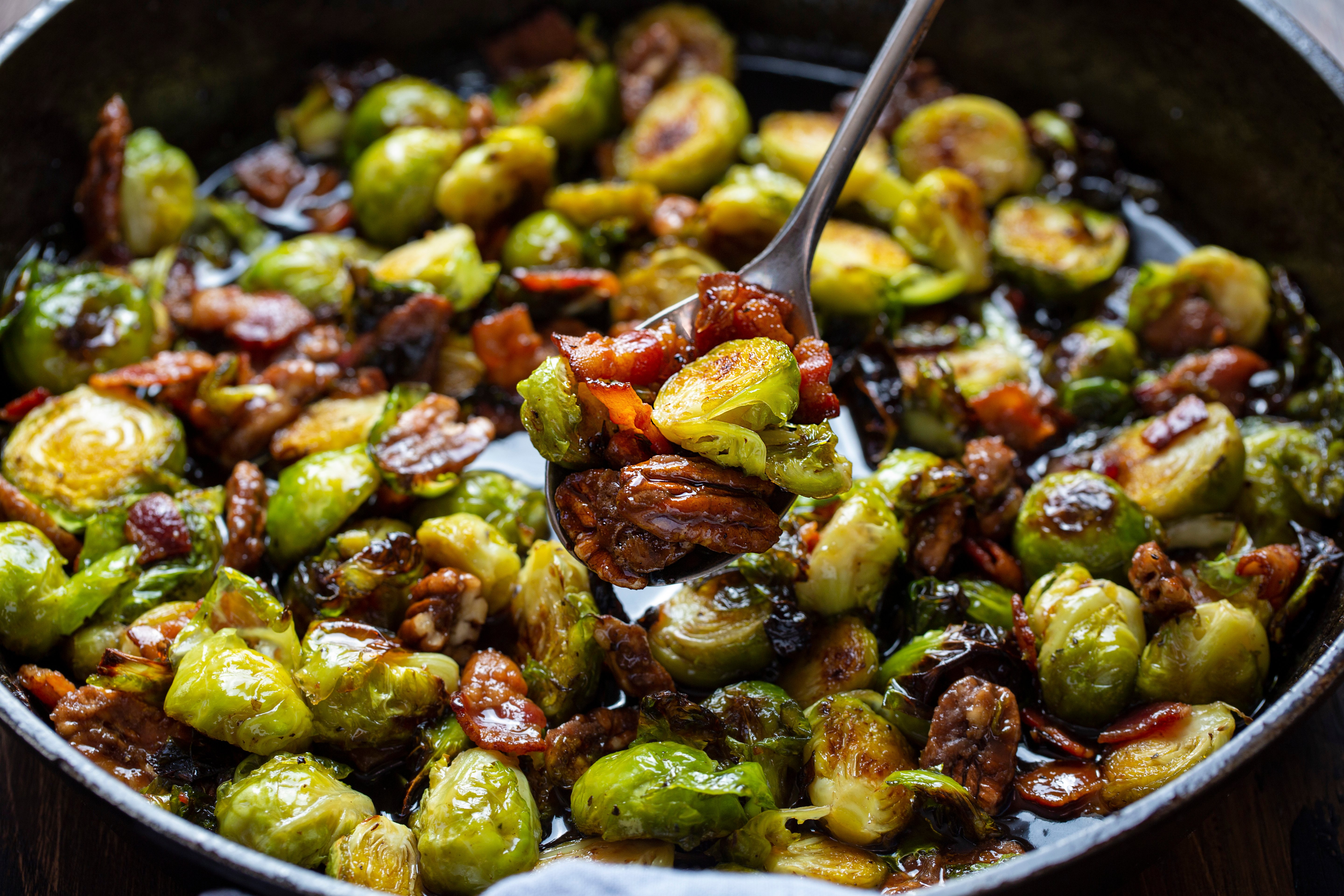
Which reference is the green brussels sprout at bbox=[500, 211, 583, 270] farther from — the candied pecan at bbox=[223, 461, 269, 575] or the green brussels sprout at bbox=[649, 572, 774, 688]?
the green brussels sprout at bbox=[649, 572, 774, 688]

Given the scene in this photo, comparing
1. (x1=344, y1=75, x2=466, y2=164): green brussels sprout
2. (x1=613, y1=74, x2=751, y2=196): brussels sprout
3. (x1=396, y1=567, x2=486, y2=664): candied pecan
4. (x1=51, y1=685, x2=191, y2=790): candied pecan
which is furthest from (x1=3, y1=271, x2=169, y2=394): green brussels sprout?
(x1=613, y1=74, x2=751, y2=196): brussels sprout

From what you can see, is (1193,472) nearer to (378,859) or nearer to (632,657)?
(632,657)

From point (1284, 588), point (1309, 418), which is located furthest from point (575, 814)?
point (1309, 418)

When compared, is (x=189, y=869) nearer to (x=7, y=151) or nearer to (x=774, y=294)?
(x=774, y=294)

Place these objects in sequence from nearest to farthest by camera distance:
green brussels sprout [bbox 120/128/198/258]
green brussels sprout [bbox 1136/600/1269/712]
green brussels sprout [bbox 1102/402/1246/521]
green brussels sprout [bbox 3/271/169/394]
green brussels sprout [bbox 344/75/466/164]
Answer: green brussels sprout [bbox 1136/600/1269/712] → green brussels sprout [bbox 1102/402/1246/521] → green brussels sprout [bbox 3/271/169/394] → green brussels sprout [bbox 120/128/198/258] → green brussels sprout [bbox 344/75/466/164]

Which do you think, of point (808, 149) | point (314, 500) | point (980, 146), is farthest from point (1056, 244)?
point (314, 500)

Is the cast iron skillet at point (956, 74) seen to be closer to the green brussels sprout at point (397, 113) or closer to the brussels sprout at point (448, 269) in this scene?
the green brussels sprout at point (397, 113)
